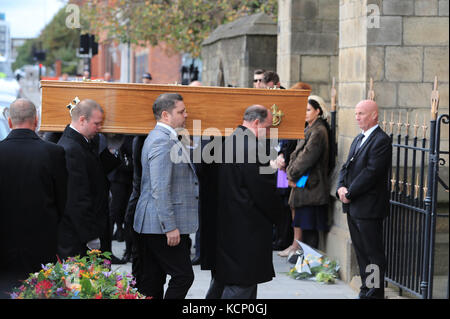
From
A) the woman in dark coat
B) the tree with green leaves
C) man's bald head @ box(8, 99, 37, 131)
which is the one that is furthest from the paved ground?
the tree with green leaves

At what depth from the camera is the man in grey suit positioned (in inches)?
245

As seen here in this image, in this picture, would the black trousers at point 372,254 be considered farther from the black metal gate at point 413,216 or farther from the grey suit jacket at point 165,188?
the grey suit jacket at point 165,188

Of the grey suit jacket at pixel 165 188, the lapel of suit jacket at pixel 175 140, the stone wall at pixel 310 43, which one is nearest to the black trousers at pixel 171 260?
the grey suit jacket at pixel 165 188

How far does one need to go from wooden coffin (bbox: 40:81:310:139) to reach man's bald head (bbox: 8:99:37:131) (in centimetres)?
71

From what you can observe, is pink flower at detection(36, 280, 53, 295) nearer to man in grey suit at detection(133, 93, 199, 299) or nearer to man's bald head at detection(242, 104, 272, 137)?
man in grey suit at detection(133, 93, 199, 299)

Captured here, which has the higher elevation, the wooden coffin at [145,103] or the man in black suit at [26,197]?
the wooden coffin at [145,103]

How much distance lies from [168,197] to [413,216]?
2.95 m

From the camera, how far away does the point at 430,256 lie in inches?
291

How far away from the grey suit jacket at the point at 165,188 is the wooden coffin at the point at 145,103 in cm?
32

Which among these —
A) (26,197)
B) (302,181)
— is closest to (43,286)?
(26,197)

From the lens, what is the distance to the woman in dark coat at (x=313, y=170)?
9.44m

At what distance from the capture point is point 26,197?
5.67m

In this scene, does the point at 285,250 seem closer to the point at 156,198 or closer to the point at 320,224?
the point at 320,224

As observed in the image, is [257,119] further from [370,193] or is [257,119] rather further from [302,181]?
[302,181]
